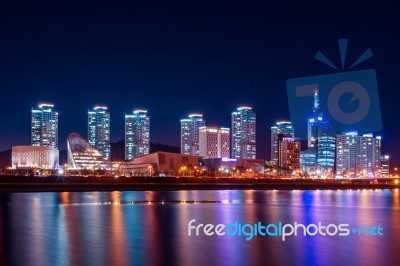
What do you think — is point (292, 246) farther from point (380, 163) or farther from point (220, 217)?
point (380, 163)

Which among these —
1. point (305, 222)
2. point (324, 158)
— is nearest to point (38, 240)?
point (305, 222)

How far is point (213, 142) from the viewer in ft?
387

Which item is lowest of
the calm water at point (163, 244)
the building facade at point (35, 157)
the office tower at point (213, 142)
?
the calm water at point (163, 244)

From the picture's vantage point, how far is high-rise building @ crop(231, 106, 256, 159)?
12706cm

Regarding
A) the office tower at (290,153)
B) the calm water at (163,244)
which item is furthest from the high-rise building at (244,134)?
the calm water at (163,244)

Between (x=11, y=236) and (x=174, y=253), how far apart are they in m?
4.27

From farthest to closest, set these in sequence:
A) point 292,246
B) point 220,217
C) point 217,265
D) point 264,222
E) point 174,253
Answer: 1. point 220,217
2. point 264,222
3. point 292,246
4. point 174,253
5. point 217,265

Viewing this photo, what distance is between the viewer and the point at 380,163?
121 meters

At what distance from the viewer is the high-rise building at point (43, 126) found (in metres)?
115

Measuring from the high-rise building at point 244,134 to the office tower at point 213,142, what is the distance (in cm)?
702

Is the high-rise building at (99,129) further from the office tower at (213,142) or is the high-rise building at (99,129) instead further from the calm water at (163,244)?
the calm water at (163,244)

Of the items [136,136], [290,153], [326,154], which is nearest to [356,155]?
[326,154]

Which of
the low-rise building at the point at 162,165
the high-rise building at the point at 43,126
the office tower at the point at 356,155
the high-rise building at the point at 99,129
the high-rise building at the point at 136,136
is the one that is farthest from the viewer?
the high-rise building at the point at 136,136

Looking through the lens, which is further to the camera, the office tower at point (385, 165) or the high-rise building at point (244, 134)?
the high-rise building at point (244, 134)
